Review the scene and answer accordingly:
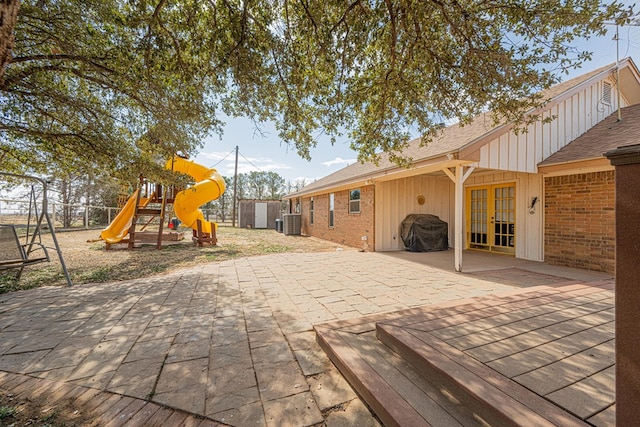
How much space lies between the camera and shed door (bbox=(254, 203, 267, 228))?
906 inches

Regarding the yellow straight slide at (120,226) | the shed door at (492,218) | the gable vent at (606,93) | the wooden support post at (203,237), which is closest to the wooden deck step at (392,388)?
the shed door at (492,218)

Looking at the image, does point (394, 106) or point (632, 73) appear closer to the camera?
point (394, 106)

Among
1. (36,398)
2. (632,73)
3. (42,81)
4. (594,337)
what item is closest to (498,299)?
(594,337)

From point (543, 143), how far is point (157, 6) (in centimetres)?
846

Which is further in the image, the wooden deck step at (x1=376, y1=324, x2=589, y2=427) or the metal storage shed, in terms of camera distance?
the metal storage shed

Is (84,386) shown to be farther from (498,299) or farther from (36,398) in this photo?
(498,299)

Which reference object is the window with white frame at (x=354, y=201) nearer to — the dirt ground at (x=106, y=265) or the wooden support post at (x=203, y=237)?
the dirt ground at (x=106, y=265)

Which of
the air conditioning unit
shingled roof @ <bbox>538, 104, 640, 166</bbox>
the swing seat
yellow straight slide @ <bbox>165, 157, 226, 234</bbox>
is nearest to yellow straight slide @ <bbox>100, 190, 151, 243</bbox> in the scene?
yellow straight slide @ <bbox>165, 157, 226, 234</bbox>

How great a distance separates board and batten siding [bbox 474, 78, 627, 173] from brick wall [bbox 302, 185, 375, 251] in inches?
150

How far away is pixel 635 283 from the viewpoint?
98 cm

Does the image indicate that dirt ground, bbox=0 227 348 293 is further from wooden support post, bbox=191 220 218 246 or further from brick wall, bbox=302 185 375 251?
brick wall, bbox=302 185 375 251

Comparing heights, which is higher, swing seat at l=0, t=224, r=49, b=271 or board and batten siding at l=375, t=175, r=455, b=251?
board and batten siding at l=375, t=175, r=455, b=251

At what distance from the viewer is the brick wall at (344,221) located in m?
9.34

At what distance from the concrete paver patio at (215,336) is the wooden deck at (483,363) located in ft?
0.82
